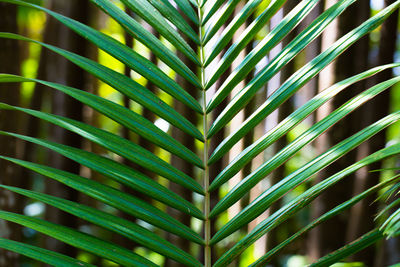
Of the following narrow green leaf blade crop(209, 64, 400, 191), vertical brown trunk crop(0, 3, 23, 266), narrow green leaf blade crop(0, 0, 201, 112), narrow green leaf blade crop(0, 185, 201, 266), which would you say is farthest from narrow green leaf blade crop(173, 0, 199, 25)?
vertical brown trunk crop(0, 3, 23, 266)

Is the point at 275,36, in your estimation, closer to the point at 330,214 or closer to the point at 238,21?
the point at 238,21

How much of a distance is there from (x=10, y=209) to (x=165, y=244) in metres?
0.74

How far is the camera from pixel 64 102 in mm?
1145

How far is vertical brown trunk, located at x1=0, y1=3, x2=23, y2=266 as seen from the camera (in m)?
1.14

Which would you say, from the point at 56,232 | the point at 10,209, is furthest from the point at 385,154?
the point at 10,209

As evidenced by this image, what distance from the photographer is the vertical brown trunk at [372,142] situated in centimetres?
109

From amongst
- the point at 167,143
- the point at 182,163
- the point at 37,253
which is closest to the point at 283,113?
the point at 182,163

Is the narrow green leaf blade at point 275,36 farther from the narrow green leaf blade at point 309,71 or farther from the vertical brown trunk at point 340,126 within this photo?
the vertical brown trunk at point 340,126

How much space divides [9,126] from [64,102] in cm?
20

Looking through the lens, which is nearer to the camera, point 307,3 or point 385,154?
point 385,154

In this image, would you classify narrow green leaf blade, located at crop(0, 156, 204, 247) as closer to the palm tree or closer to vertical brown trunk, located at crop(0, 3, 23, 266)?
the palm tree

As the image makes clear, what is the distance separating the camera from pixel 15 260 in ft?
3.76

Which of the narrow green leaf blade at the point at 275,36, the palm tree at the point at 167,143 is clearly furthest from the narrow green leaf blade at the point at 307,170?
the narrow green leaf blade at the point at 275,36

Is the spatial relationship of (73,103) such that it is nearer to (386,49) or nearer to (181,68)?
(181,68)
